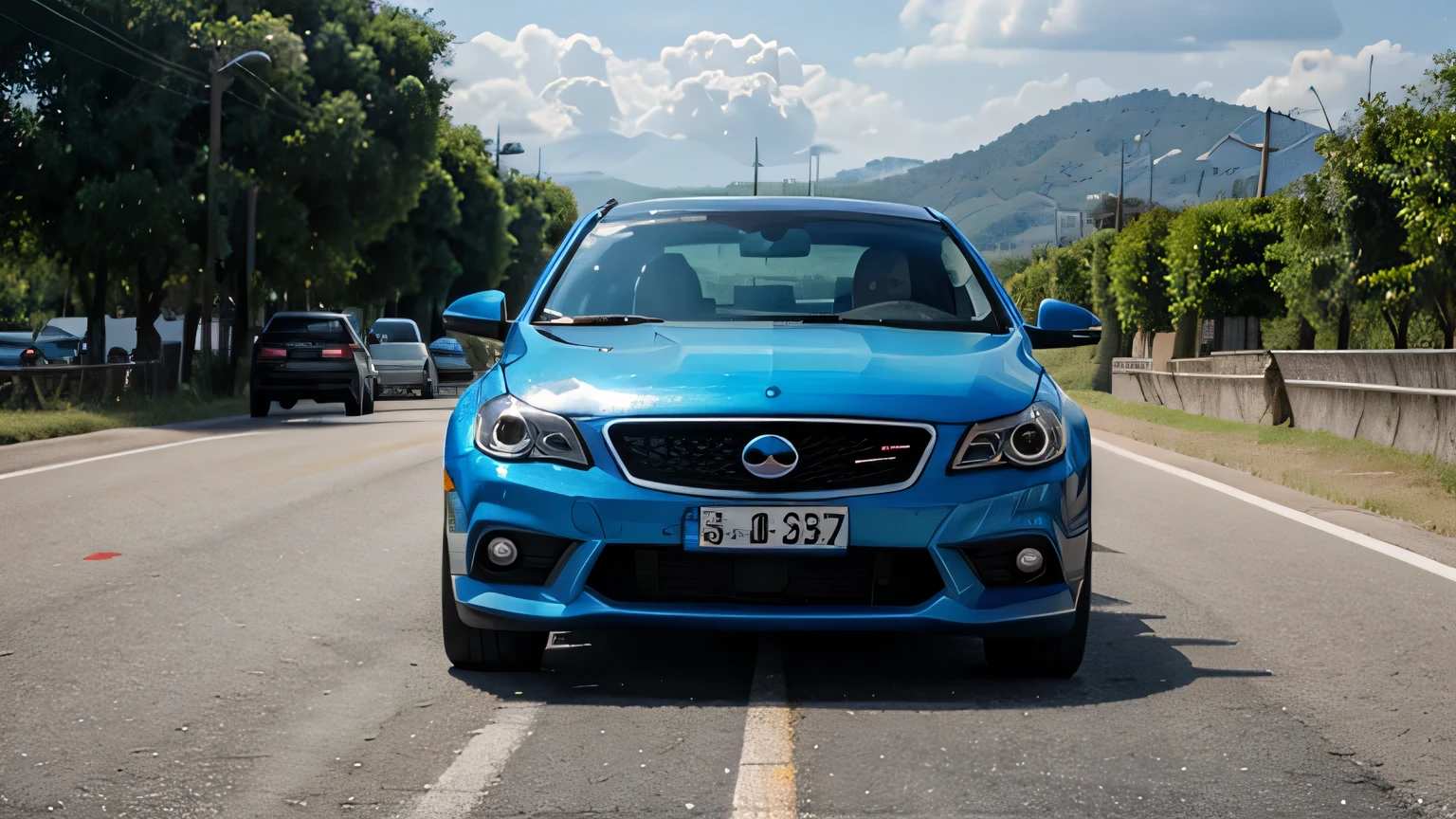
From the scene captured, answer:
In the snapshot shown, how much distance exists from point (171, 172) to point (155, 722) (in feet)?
105

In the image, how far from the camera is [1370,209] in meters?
42.8

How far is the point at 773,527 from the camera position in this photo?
5312 mm

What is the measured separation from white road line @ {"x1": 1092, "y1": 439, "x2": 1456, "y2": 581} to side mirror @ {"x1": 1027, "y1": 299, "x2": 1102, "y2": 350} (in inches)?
113

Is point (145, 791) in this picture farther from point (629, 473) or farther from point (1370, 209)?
point (1370, 209)

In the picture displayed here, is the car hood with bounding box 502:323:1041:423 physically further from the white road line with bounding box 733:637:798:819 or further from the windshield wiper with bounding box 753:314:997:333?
the white road line with bounding box 733:637:798:819

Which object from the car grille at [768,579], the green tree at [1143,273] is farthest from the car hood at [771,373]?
the green tree at [1143,273]

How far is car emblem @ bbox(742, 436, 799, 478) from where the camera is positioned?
5.34 m

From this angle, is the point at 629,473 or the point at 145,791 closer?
the point at 145,791

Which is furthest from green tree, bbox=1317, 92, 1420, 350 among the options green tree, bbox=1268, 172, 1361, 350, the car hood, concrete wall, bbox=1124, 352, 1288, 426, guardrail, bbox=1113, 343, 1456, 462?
the car hood

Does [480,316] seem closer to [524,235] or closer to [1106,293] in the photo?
[1106,293]

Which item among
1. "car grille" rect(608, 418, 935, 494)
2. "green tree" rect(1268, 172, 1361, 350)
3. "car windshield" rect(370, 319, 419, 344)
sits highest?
"green tree" rect(1268, 172, 1361, 350)

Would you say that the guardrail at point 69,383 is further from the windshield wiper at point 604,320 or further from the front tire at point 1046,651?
the front tire at point 1046,651

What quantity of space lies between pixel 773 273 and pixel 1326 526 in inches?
226

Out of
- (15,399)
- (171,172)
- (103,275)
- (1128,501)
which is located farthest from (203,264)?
(1128,501)
